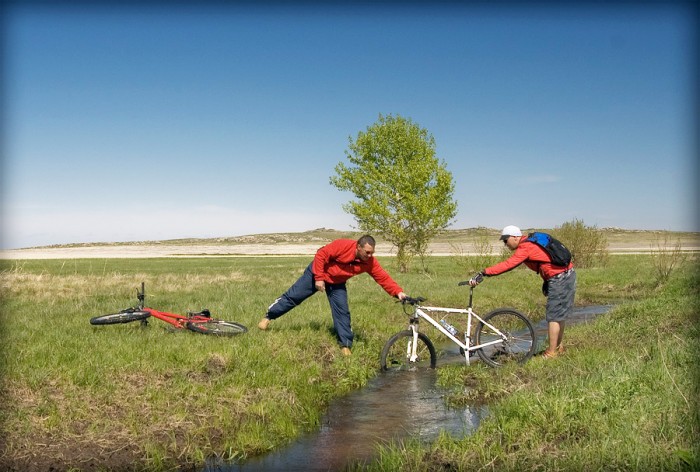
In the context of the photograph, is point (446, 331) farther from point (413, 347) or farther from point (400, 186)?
point (400, 186)

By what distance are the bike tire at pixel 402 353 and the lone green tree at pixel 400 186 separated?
27825 mm

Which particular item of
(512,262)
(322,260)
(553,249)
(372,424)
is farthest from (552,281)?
(372,424)

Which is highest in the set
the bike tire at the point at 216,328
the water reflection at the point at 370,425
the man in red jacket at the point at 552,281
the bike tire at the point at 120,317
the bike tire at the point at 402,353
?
the man in red jacket at the point at 552,281

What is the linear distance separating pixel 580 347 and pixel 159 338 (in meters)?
8.23

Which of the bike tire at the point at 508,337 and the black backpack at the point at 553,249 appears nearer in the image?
the black backpack at the point at 553,249

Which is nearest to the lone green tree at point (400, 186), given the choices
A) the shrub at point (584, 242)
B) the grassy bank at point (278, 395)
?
the shrub at point (584, 242)

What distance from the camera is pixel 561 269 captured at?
445 inches

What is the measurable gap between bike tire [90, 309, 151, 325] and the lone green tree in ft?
94.4

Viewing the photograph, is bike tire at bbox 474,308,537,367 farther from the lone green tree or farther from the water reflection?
the lone green tree

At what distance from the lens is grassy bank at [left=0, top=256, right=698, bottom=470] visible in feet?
Result: 22.3

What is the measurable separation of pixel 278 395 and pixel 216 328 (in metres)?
3.61

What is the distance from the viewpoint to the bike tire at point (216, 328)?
40.8 feet

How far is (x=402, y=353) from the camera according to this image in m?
12.1

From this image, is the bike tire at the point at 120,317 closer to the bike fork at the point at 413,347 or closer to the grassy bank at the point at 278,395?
the grassy bank at the point at 278,395
